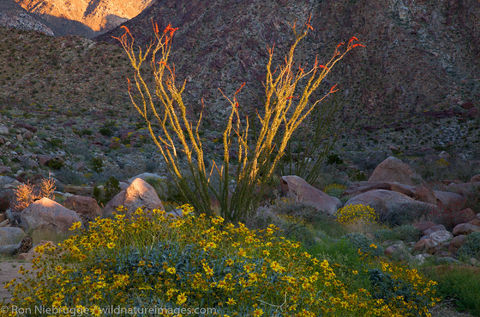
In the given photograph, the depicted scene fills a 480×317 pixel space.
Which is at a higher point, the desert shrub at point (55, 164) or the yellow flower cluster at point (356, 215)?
the desert shrub at point (55, 164)

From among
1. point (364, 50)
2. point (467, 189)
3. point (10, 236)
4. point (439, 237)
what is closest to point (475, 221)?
point (439, 237)

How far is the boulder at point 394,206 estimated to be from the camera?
29.7 feet

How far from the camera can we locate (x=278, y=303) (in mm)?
3119

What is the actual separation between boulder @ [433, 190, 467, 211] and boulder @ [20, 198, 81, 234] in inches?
339

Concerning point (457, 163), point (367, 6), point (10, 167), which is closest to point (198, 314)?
point (10, 167)

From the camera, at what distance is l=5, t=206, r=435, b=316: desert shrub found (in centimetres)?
292

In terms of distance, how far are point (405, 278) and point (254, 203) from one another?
2911mm

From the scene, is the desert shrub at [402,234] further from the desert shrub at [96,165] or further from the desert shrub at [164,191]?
the desert shrub at [96,165]

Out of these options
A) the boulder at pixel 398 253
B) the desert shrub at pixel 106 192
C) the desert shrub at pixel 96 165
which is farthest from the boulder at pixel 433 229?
the desert shrub at pixel 96 165

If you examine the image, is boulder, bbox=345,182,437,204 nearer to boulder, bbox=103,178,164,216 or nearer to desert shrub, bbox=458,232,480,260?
desert shrub, bbox=458,232,480,260

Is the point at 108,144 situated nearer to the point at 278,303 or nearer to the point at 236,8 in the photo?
the point at 278,303

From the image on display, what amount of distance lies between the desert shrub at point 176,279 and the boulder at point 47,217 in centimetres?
352

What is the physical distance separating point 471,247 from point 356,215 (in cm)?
270

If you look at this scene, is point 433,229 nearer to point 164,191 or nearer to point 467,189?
point 467,189
